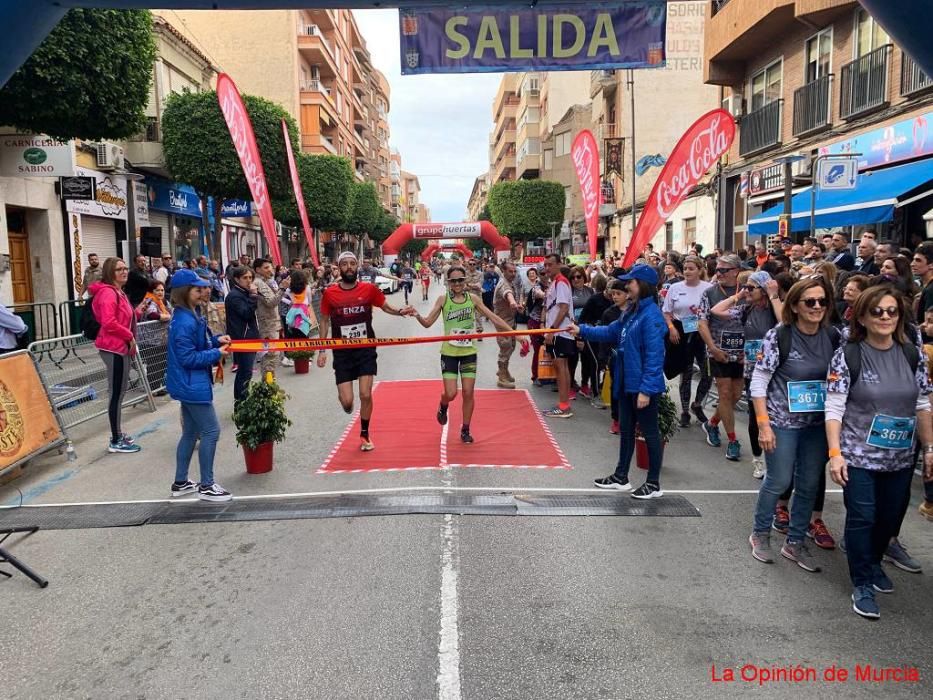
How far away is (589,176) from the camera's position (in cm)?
1553

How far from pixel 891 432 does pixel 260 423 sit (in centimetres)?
471

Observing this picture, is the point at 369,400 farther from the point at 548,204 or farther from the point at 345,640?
the point at 548,204

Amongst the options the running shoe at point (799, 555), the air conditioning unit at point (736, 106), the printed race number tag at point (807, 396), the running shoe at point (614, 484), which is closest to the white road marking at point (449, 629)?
the running shoe at point (614, 484)

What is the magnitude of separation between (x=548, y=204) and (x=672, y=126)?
1884 centimetres

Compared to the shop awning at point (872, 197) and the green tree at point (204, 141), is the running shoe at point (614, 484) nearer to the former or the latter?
the shop awning at point (872, 197)

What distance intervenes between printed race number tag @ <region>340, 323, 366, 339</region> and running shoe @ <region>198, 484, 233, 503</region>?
2004mm

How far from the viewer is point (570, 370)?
9.82 metres

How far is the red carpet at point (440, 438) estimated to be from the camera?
6.71 metres

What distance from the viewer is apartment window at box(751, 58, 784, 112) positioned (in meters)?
20.0

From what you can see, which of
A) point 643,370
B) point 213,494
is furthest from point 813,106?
point 213,494

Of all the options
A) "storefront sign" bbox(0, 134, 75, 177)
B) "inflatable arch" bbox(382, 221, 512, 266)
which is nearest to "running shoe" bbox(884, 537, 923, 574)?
"storefront sign" bbox(0, 134, 75, 177)

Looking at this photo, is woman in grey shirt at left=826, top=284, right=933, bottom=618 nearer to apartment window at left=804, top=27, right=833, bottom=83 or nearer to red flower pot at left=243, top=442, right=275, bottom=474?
red flower pot at left=243, top=442, right=275, bottom=474

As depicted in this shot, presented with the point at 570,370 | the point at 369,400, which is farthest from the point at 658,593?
the point at 570,370

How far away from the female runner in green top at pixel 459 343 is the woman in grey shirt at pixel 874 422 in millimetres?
3787
